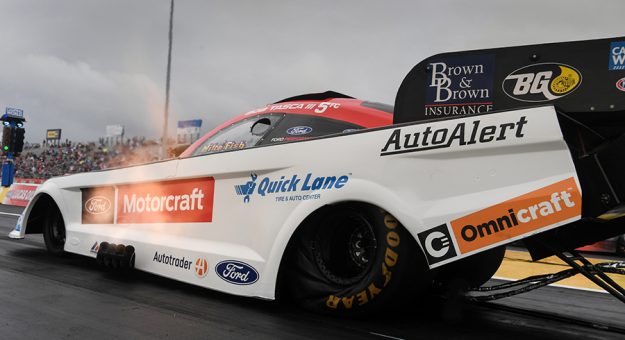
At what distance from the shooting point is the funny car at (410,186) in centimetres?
245

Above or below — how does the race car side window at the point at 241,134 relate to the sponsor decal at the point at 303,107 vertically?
below

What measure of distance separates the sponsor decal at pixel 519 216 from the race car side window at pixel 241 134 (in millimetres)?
2001

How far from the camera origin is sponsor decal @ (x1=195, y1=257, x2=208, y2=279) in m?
3.64

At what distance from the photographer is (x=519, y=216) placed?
2.40 metres

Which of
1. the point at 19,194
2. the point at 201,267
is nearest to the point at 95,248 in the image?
the point at 201,267

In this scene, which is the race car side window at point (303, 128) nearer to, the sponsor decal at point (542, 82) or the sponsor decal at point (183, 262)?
the sponsor decal at point (183, 262)

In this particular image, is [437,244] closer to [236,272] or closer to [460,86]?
[460,86]

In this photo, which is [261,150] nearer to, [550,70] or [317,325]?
[317,325]

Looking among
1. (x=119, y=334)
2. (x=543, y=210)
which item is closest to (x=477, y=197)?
(x=543, y=210)

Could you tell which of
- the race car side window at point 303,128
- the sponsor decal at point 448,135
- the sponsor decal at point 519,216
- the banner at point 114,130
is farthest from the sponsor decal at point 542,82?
the banner at point 114,130

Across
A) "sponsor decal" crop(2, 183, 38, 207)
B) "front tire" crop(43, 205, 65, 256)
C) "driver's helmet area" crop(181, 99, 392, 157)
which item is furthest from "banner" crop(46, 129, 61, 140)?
"driver's helmet area" crop(181, 99, 392, 157)

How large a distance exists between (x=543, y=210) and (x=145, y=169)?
10.7 feet

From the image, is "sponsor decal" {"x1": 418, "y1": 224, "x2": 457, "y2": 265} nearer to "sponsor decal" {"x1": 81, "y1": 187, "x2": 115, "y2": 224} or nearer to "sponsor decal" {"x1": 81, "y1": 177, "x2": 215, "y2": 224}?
"sponsor decal" {"x1": 81, "y1": 177, "x2": 215, "y2": 224}

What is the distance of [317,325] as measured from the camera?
294cm
